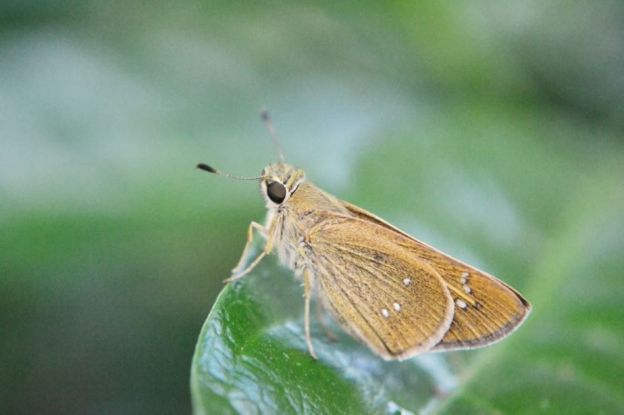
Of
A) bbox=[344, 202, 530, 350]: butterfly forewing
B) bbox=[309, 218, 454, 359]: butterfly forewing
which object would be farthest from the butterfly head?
bbox=[344, 202, 530, 350]: butterfly forewing

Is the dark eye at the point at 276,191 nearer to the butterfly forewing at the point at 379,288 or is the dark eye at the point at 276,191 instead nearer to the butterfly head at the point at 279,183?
the butterfly head at the point at 279,183

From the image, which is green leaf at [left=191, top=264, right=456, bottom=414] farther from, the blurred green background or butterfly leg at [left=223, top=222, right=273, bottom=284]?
the blurred green background

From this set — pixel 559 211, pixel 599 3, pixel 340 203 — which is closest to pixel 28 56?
pixel 340 203

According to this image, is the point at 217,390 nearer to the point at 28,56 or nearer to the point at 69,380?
the point at 69,380

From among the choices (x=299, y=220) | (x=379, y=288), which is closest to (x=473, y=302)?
(x=379, y=288)

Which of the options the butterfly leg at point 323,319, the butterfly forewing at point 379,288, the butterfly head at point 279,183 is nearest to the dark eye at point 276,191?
the butterfly head at point 279,183

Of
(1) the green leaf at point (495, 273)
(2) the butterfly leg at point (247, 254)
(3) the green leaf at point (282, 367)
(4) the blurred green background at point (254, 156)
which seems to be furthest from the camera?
(4) the blurred green background at point (254, 156)
